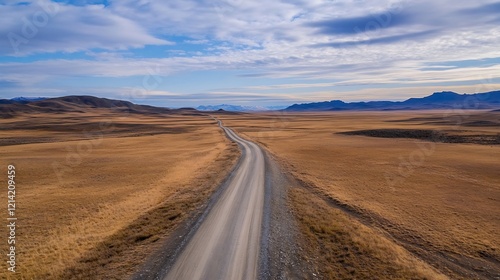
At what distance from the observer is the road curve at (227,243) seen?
14141 mm

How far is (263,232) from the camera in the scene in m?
18.7

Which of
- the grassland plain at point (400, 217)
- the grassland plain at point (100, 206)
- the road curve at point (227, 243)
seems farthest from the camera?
the grassland plain at point (100, 206)

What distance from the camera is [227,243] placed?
16938mm

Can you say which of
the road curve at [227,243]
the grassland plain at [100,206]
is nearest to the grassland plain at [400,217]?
the road curve at [227,243]

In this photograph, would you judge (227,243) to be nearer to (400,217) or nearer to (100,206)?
(400,217)

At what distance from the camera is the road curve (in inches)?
557

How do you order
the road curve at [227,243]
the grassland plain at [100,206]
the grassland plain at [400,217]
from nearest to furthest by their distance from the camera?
the road curve at [227,243], the grassland plain at [400,217], the grassland plain at [100,206]

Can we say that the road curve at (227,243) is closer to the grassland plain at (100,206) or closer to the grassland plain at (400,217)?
the grassland plain at (100,206)

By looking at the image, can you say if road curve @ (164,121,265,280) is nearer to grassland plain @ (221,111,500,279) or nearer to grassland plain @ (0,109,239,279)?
grassland plain @ (0,109,239,279)

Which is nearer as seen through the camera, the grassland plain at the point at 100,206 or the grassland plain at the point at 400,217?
the grassland plain at the point at 400,217

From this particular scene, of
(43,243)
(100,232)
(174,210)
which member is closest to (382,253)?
(174,210)

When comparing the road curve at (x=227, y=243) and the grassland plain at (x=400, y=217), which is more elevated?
the road curve at (x=227, y=243)

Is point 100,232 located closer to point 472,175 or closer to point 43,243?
point 43,243

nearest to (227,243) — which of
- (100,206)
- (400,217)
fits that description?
(400,217)
